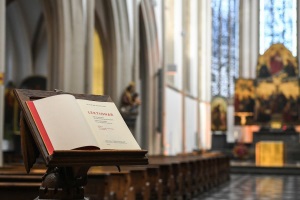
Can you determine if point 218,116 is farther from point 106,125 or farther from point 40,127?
point 40,127

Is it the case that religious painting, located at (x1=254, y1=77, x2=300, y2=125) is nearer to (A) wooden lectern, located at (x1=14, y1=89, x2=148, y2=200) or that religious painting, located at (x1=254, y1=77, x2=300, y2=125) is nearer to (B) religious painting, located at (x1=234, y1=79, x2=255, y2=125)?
(B) religious painting, located at (x1=234, y1=79, x2=255, y2=125)

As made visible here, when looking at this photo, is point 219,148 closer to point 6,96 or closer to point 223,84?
point 223,84

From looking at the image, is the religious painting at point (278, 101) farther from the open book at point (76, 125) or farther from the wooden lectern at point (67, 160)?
the wooden lectern at point (67, 160)

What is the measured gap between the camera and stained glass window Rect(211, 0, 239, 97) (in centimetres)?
3919

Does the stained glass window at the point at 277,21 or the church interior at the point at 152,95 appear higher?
the stained glass window at the point at 277,21

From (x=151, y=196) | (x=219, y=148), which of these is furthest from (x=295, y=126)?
(x=151, y=196)

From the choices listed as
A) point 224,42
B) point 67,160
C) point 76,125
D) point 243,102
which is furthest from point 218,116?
point 67,160

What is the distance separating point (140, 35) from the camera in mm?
22141

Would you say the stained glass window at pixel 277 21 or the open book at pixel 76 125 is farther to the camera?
the stained glass window at pixel 277 21

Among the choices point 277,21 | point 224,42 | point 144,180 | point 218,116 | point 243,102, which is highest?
point 277,21

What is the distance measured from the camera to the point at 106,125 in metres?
3.27

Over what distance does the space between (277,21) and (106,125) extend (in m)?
37.4

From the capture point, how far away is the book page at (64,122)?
9.90 feet

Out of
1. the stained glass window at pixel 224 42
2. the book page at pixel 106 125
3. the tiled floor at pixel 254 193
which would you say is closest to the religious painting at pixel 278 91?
the stained glass window at pixel 224 42
